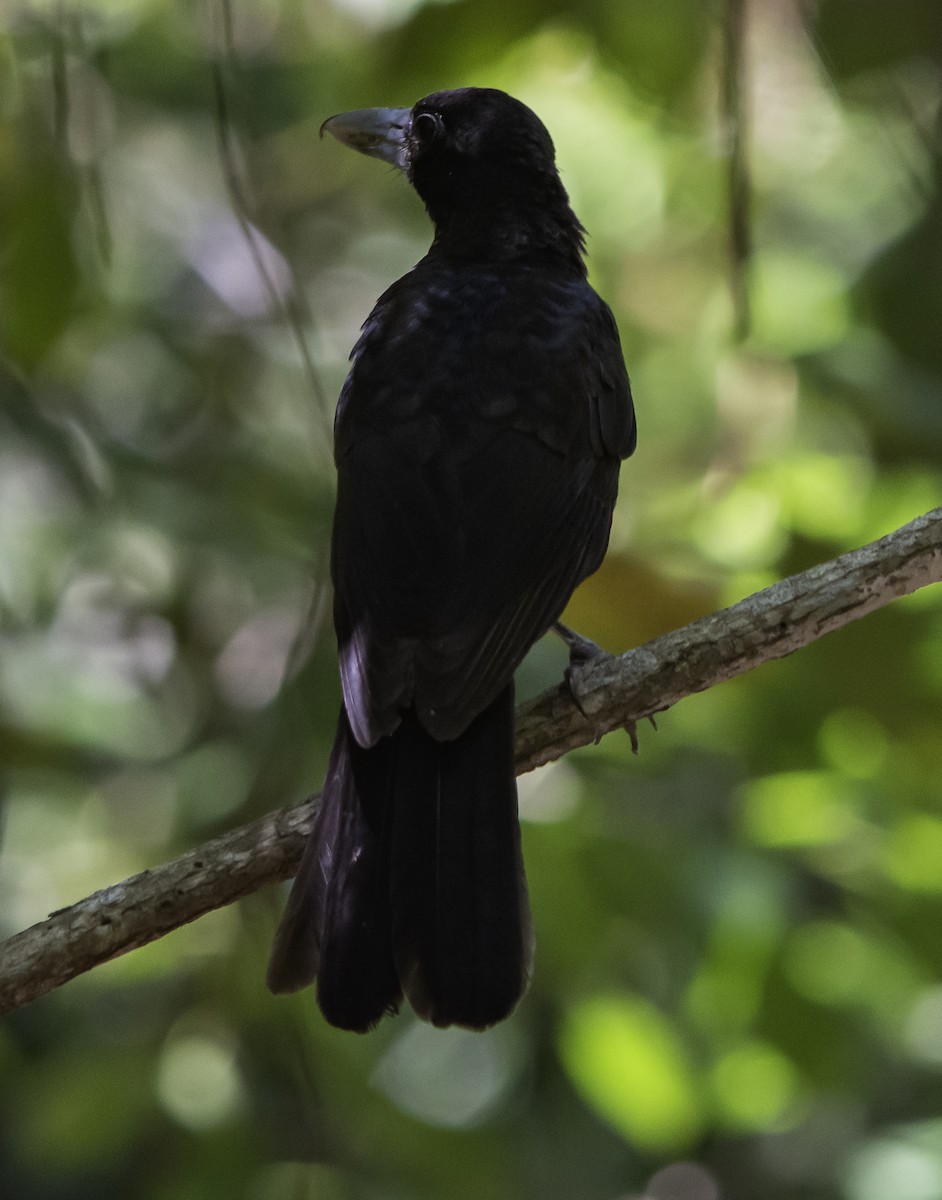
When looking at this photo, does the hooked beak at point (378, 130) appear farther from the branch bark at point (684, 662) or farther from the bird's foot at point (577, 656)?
the branch bark at point (684, 662)

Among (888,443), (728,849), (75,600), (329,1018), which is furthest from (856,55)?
(75,600)

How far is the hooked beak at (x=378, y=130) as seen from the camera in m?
3.96

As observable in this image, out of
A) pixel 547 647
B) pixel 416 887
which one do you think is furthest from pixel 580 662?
pixel 416 887

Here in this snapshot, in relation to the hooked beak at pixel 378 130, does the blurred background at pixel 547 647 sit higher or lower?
lower

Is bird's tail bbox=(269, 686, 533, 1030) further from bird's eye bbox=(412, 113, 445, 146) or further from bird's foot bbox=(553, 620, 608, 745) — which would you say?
bird's eye bbox=(412, 113, 445, 146)

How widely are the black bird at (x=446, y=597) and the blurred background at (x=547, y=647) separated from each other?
23cm

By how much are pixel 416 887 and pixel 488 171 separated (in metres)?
1.95

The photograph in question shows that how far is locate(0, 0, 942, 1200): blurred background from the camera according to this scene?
10.6 feet

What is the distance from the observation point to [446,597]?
2814 mm

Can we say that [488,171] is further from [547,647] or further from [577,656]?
[577,656]

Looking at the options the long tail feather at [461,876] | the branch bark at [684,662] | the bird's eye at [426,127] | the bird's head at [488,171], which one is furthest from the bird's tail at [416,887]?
the bird's eye at [426,127]

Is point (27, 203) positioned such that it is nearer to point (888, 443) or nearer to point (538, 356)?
point (538, 356)

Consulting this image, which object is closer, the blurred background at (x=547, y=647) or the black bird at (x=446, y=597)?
the black bird at (x=446, y=597)

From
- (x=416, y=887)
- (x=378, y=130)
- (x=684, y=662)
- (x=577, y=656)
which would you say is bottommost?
(x=577, y=656)
